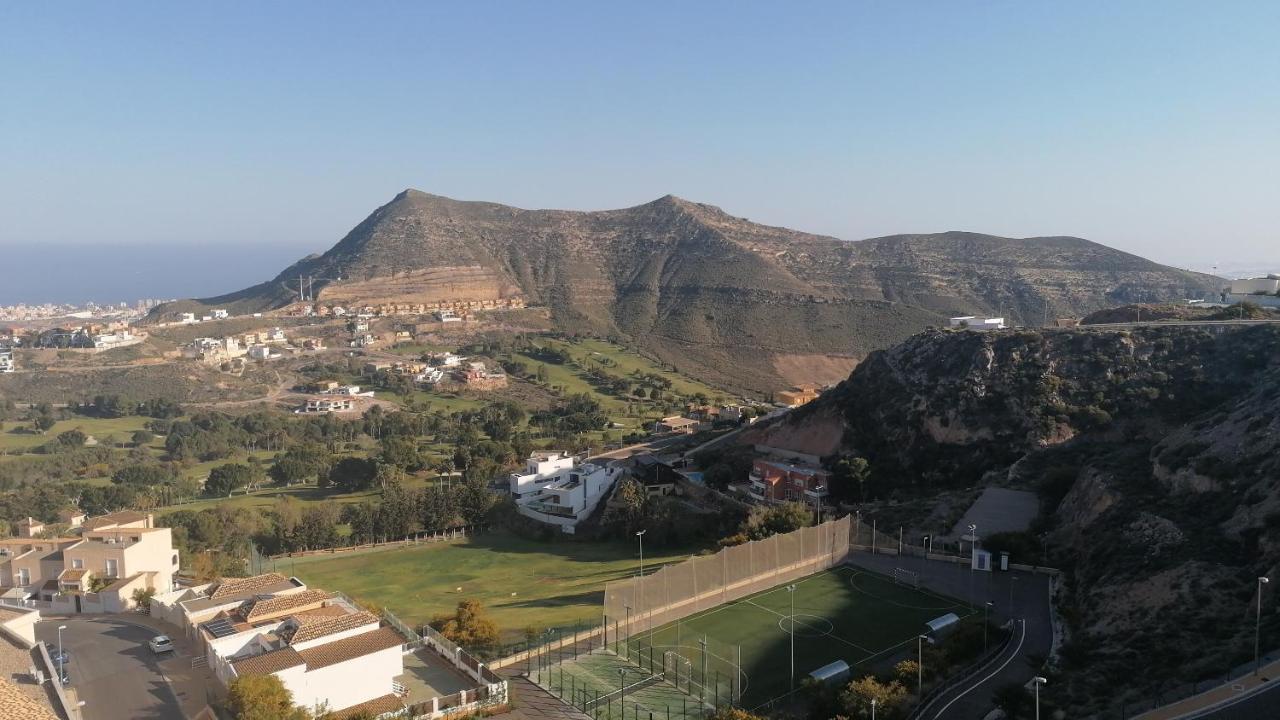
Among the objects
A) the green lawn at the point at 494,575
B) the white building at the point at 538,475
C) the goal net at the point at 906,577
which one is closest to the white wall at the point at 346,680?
the green lawn at the point at 494,575

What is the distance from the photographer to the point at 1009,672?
71.4 ft

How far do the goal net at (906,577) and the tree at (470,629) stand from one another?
45.2 feet

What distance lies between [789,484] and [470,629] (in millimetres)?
23777

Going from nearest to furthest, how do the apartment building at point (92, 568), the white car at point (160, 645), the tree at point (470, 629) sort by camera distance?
the white car at point (160, 645), the tree at point (470, 629), the apartment building at point (92, 568)

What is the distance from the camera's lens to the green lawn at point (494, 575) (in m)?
30.6

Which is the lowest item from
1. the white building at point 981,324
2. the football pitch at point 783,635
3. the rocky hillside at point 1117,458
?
the football pitch at point 783,635

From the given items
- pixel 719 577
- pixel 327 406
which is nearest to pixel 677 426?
pixel 327 406

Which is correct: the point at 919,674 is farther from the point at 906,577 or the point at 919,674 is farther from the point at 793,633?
the point at 906,577

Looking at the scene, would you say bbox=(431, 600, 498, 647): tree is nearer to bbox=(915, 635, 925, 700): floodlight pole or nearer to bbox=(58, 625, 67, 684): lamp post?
bbox=(58, 625, 67, 684): lamp post

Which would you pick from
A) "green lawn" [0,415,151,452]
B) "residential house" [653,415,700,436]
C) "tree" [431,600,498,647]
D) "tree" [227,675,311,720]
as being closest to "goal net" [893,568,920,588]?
Answer: "tree" [431,600,498,647]

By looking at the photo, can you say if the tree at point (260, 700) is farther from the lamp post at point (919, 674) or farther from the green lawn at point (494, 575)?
the lamp post at point (919, 674)

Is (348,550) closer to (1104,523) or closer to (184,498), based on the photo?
(184,498)

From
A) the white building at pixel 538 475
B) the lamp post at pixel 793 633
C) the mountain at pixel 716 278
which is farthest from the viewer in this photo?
the mountain at pixel 716 278

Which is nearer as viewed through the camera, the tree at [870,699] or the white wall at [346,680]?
the tree at [870,699]
